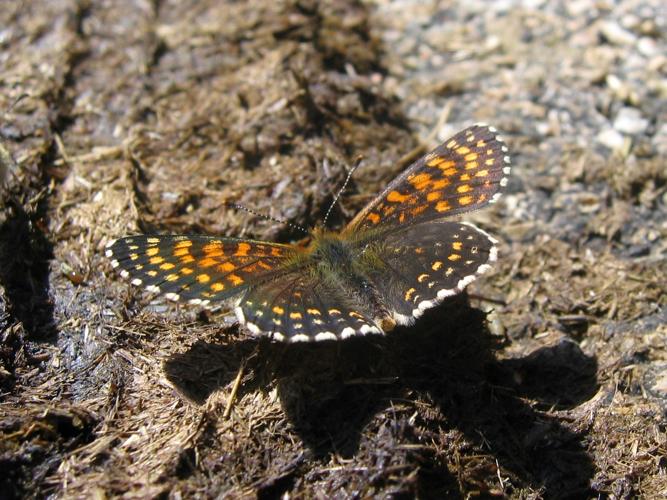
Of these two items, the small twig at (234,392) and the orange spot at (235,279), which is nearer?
the small twig at (234,392)

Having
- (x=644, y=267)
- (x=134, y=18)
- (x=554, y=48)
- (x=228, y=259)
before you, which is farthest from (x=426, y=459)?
(x=134, y=18)

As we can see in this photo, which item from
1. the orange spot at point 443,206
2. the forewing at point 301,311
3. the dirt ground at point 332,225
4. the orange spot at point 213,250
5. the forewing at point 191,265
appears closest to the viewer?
the forewing at point 301,311

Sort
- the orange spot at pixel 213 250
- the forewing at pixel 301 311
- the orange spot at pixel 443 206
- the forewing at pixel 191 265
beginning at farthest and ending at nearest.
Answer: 1. the orange spot at pixel 443 206
2. the orange spot at pixel 213 250
3. the forewing at pixel 191 265
4. the forewing at pixel 301 311

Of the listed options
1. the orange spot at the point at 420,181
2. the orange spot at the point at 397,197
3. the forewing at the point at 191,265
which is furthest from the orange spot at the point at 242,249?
the orange spot at the point at 420,181

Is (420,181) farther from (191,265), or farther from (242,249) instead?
(191,265)

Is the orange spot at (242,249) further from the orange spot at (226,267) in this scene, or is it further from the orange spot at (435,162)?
the orange spot at (435,162)

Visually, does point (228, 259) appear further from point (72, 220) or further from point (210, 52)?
point (210, 52)

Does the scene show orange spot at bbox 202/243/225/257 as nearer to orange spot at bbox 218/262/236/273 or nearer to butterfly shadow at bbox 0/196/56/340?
orange spot at bbox 218/262/236/273

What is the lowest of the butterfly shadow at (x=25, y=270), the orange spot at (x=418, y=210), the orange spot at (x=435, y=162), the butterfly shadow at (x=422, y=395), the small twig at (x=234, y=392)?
the butterfly shadow at (x=422, y=395)
